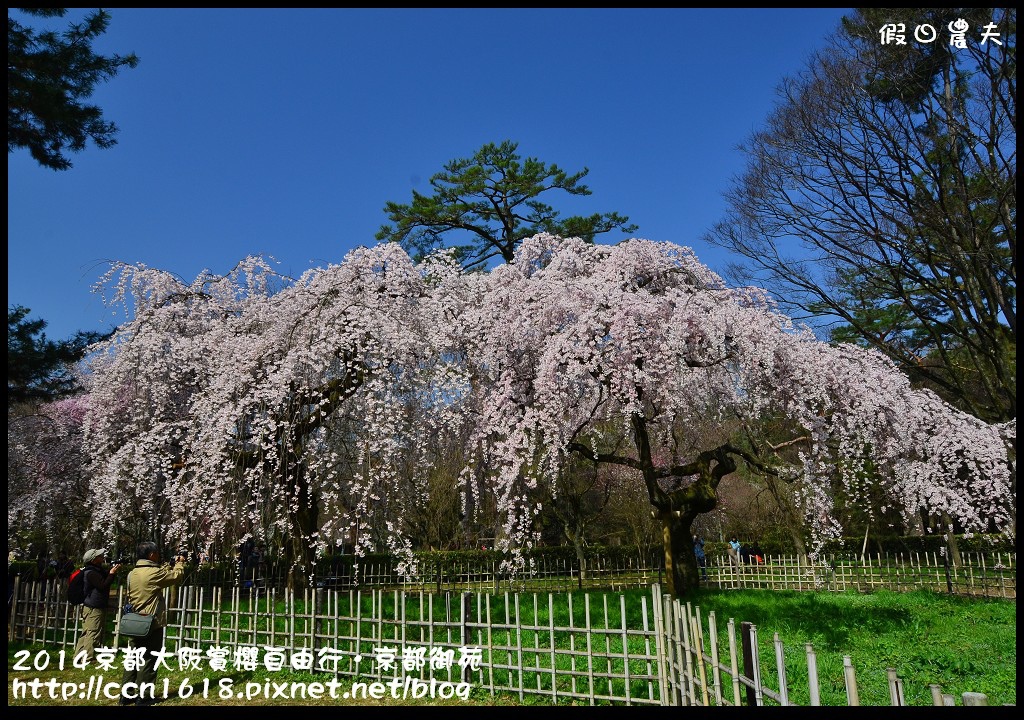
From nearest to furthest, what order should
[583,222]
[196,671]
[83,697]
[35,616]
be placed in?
[83,697] → [196,671] → [35,616] → [583,222]

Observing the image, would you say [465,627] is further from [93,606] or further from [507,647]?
[93,606]

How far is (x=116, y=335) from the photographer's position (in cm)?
1119

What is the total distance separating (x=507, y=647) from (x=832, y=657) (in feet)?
15.4

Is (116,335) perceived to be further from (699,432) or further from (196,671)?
(699,432)

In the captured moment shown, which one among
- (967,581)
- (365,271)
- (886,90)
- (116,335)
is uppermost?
(886,90)

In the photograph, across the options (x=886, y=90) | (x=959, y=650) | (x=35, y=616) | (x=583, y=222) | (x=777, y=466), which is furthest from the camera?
(x=583, y=222)

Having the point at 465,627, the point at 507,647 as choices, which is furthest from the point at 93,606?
the point at 507,647

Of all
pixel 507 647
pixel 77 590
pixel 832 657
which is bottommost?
pixel 832 657

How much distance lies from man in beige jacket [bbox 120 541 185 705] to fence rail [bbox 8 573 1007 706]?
42.6 inches

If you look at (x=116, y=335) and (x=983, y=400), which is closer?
(x=116, y=335)

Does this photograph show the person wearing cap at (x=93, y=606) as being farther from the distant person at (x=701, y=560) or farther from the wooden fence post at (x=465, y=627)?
the distant person at (x=701, y=560)

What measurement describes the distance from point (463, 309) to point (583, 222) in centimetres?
889

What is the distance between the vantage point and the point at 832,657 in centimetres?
839

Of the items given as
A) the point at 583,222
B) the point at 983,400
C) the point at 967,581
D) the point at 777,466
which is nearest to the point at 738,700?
the point at 777,466
